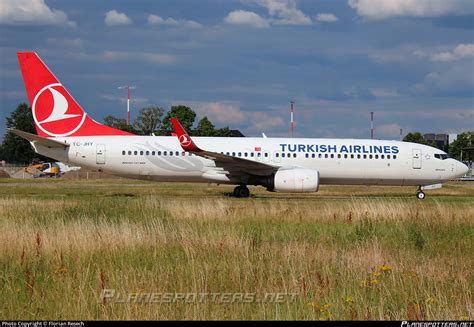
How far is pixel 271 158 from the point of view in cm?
2864

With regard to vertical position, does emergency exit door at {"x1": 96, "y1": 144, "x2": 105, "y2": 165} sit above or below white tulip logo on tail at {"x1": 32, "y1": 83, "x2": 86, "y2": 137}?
below

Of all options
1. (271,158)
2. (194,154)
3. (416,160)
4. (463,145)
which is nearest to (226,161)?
(194,154)

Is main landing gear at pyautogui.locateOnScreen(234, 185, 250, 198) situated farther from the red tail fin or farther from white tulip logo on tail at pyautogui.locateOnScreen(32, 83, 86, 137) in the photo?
white tulip logo on tail at pyautogui.locateOnScreen(32, 83, 86, 137)

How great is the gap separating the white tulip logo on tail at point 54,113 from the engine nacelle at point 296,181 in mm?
10166

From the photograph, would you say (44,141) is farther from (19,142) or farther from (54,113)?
(19,142)

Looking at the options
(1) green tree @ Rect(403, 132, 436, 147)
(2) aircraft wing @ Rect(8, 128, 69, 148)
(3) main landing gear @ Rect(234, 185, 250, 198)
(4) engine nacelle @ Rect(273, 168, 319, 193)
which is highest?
(1) green tree @ Rect(403, 132, 436, 147)

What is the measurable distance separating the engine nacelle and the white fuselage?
2530 mm

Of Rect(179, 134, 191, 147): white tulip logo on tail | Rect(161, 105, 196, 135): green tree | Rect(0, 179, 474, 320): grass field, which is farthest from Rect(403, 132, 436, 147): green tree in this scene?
Rect(0, 179, 474, 320): grass field

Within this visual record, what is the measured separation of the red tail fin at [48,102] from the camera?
2814cm

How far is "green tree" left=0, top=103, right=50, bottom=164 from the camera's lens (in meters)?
106

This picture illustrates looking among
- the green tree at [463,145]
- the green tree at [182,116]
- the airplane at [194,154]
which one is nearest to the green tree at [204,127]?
the green tree at [182,116]

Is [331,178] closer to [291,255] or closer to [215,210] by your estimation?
[215,210]

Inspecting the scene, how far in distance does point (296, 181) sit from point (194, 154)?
16.9 feet

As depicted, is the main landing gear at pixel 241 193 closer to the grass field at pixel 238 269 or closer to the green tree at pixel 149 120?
the grass field at pixel 238 269
